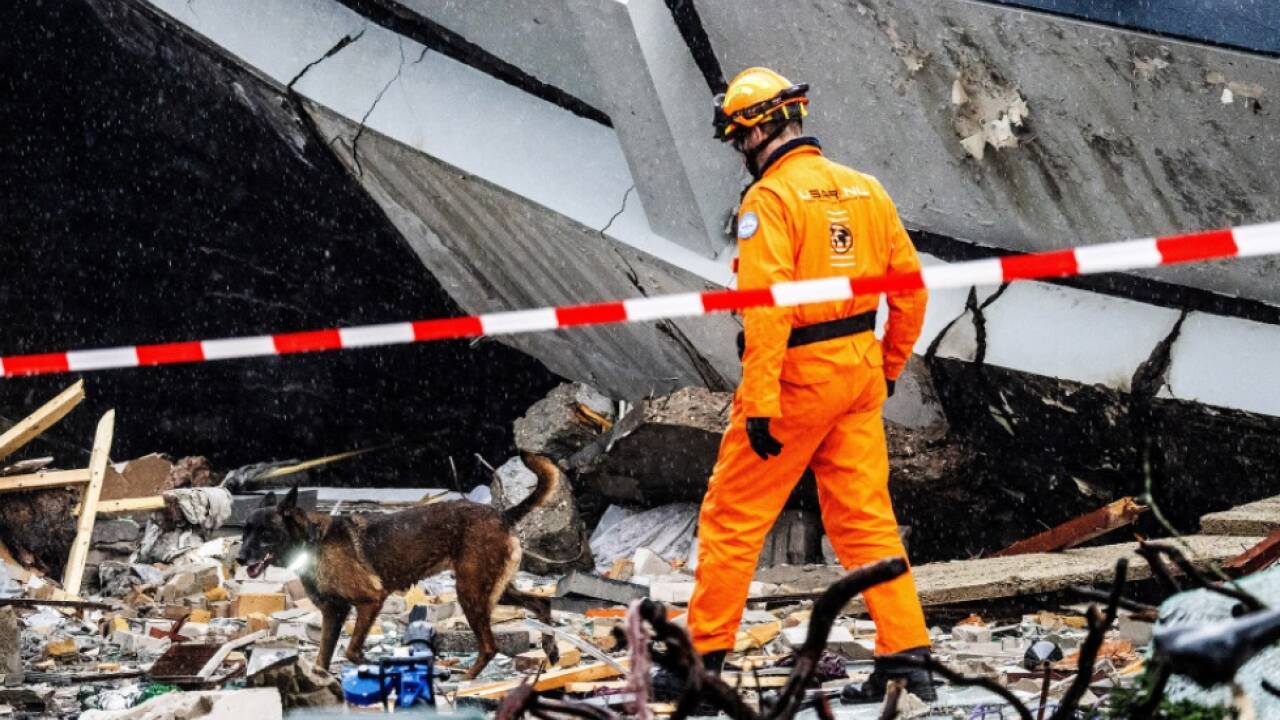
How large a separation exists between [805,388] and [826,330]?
21 cm

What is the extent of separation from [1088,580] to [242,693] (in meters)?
3.70

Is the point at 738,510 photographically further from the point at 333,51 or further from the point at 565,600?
the point at 333,51

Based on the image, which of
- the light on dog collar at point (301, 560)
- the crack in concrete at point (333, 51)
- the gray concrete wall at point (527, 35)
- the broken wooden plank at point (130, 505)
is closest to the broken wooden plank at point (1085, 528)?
the gray concrete wall at point (527, 35)

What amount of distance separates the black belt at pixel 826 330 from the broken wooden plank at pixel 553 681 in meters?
1.39

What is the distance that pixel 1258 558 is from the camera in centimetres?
446

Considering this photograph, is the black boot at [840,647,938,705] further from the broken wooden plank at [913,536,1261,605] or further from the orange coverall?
the broken wooden plank at [913,536,1261,605]

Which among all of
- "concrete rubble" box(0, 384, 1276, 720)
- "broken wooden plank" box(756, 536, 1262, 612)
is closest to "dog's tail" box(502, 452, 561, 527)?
"concrete rubble" box(0, 384, 1276, 720)

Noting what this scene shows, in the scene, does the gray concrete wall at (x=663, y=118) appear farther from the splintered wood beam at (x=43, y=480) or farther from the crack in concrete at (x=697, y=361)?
the splintered wood beam at (x=43, y=480)

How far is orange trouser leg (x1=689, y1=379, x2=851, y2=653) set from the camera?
4.48 metres

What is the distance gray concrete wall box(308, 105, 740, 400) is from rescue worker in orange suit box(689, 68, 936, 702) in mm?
2406

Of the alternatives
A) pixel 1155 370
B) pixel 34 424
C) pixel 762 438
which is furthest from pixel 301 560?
pixel 1155 370

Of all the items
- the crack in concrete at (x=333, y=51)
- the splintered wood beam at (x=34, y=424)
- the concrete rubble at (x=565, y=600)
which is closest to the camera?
the concrete rubble at (x=565, y=600)

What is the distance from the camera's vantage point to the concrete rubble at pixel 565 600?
15.8ft

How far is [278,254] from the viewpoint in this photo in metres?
9.77
